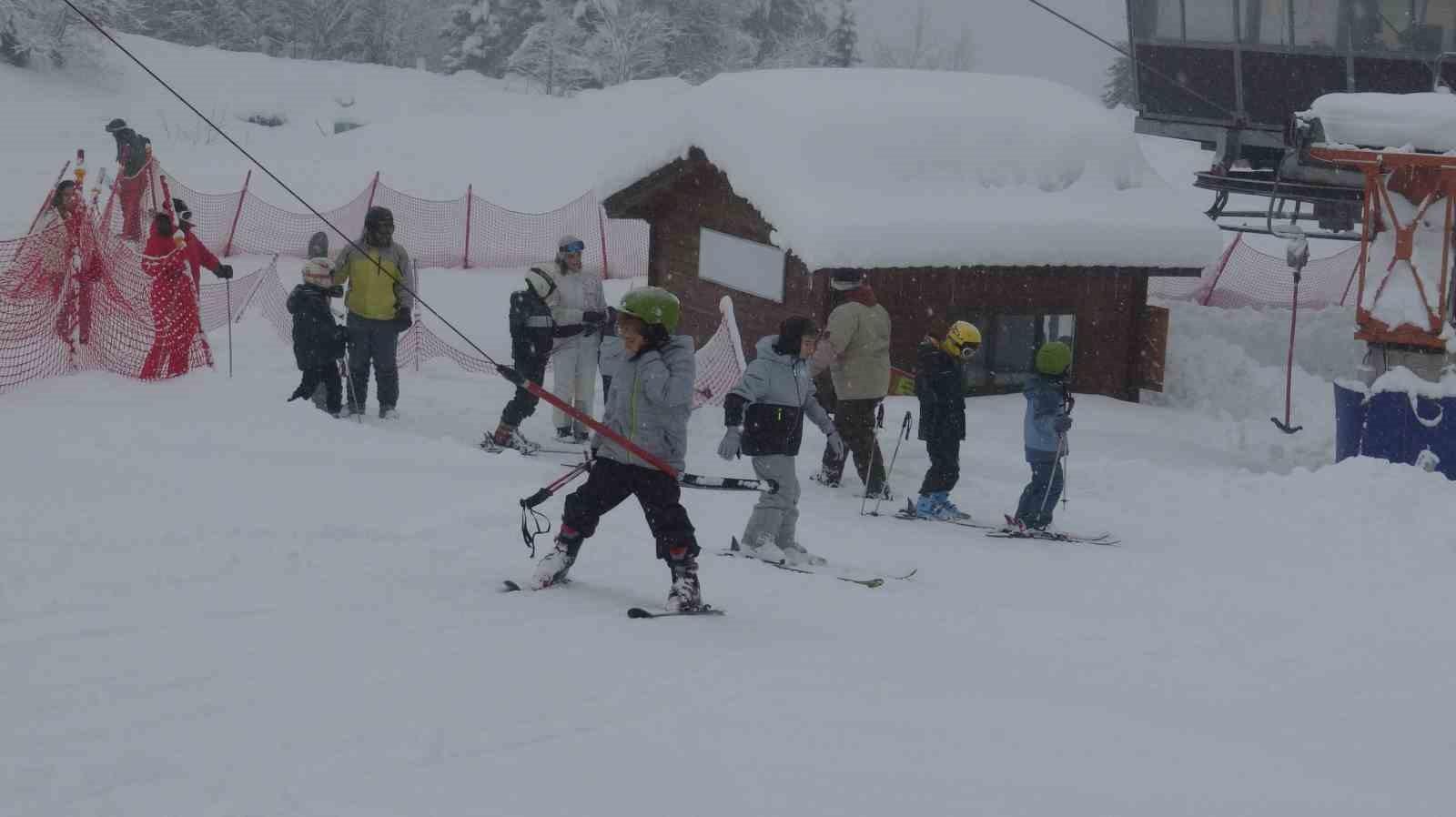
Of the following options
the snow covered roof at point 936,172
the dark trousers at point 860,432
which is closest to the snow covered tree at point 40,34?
the snow covered roof at point 936,172

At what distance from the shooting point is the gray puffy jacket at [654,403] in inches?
287

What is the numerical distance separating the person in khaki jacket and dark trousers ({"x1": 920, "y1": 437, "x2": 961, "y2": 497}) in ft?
1.70

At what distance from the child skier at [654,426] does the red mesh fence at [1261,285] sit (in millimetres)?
18219

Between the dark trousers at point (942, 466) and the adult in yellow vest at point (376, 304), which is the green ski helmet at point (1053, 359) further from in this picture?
the adult in yellow vest at point (376, 304)

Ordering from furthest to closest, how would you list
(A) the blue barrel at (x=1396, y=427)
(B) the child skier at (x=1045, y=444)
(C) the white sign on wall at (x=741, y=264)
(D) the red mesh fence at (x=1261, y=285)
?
(D) the red mesh fence at (x=1261, y=285), (C) the white sign on wall at (x=741, y=264), (A) the blue barrel at (x=1396, y=427), (B) the child skier at (x=1045, y=444)

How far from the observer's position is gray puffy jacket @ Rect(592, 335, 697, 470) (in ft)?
23.9

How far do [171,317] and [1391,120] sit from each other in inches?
414

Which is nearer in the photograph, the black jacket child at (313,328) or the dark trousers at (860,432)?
the dark trousers at (860,432)

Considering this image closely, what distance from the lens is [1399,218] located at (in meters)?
13.7

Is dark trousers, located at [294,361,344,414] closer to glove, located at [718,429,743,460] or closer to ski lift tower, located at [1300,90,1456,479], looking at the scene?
glove, located at [718,429,743,460]

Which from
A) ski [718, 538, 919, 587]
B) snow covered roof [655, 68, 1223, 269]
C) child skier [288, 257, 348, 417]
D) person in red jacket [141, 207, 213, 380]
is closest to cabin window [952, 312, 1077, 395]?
snow covered roof [655, 68, 1223, 269]

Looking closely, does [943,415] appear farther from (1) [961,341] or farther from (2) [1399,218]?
(2) [1399,218]

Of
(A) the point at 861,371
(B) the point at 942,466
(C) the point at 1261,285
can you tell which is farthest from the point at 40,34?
(B) the point at 942,466

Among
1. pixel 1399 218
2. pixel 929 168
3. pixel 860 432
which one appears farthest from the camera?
pixel 929 168
